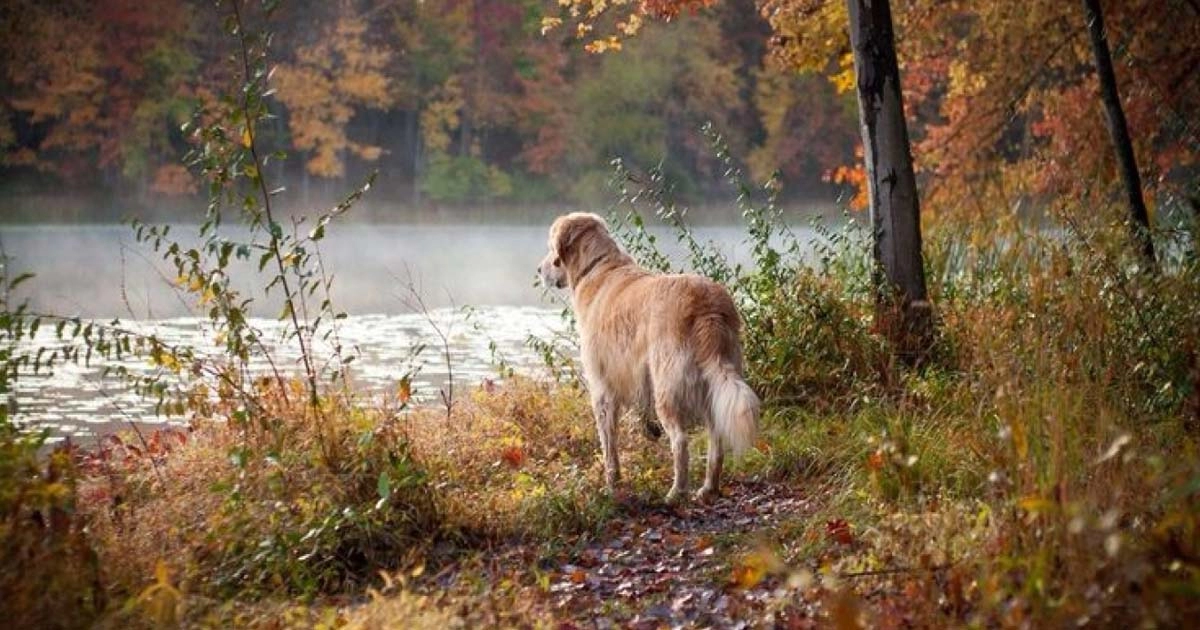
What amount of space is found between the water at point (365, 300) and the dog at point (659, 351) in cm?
105

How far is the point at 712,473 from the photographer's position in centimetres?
670

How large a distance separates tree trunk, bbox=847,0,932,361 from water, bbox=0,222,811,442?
1274 millimetres

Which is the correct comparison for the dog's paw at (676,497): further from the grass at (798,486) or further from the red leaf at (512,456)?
the red leaf at (512,456)

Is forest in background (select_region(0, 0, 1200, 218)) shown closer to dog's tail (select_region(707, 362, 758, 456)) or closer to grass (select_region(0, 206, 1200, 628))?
grass (select_region(0, 206, 1200, 628))

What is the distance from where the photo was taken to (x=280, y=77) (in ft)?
121

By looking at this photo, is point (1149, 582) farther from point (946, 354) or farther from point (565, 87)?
point (565, 87)

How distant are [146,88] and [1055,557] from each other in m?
35.2

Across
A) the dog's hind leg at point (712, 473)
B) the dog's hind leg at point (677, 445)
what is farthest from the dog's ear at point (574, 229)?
the dog's hind leg at point (712, 473)

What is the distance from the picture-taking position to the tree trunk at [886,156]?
8.89 m

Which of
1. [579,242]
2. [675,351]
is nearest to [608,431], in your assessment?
[675,351]

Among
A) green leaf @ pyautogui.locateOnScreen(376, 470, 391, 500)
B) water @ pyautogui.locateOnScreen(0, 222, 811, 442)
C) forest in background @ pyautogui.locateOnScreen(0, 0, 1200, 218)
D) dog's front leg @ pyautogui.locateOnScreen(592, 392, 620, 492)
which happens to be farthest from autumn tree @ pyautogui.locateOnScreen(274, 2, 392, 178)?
green leaf @ pyautogui.locateOnScreen(376, 470, 391, 500)

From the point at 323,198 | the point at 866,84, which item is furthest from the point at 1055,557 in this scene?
the point at 323,198

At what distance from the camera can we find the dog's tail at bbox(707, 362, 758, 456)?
589 centimetres

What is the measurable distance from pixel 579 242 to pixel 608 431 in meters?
1.19
